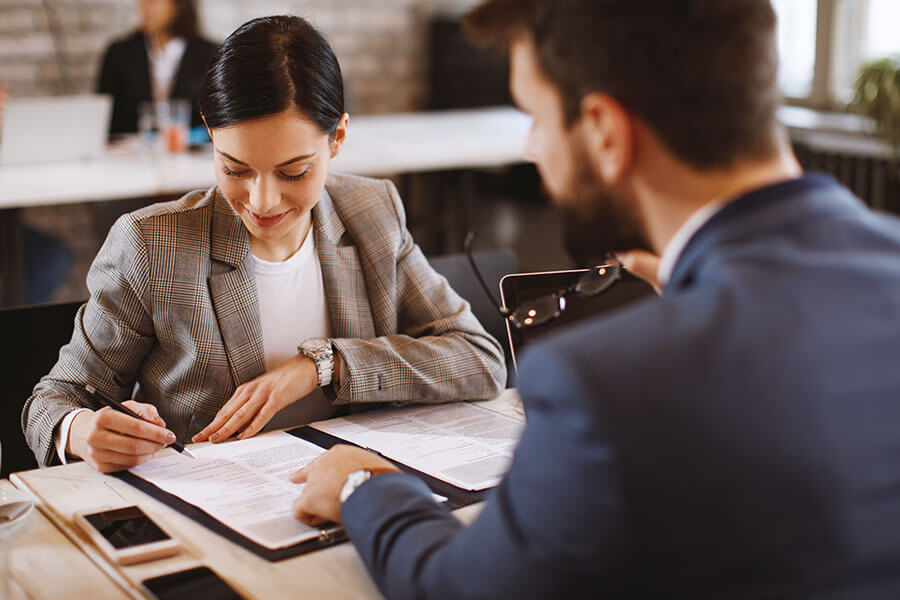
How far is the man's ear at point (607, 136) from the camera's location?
856 millimetres

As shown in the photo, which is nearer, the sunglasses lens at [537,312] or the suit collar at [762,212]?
the suit collar at [762,212]

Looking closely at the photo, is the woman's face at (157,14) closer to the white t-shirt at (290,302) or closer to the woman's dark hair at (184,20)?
the woman's dark hair at (184,20)

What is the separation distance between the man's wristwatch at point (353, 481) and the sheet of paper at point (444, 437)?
19cm

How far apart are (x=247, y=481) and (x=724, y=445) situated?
2.41 feet

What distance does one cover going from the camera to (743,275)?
765 millimetres

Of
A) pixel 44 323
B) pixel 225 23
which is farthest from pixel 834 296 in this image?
pixel 225 23

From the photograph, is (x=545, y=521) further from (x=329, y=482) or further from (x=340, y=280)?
(x=340, y=280)

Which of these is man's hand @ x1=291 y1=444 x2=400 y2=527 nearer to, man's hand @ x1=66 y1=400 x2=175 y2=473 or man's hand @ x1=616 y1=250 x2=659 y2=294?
man's hand @ x1=66 y1=400 x2=175 y2=473

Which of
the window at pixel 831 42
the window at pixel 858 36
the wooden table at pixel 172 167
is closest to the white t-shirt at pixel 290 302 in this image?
the wooden table at pixel 172 167

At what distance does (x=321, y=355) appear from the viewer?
5.07 feet

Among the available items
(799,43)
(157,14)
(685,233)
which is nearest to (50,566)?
(685,233)

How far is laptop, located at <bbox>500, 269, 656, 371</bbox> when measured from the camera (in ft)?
4.80

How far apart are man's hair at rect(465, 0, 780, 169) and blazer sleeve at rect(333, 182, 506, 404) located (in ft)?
2.55

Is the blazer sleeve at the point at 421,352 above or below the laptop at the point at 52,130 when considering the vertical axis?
below
